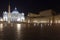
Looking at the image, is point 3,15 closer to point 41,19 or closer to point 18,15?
point 18,15

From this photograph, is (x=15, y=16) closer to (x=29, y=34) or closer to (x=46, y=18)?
(x=46, y=18)

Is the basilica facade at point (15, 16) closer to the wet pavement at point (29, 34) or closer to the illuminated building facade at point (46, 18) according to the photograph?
the illuminated building facade at point (46, 18)

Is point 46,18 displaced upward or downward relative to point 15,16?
downward

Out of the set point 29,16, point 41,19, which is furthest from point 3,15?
point 41,19

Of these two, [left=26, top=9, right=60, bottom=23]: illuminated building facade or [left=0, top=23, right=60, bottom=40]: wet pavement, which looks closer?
[left=0, top=23, right=60, bottom=40]: wet pavement

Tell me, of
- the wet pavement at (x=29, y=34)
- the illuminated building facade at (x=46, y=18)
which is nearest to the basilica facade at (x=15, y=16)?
the illuminated building facade at (x=46, y=18)

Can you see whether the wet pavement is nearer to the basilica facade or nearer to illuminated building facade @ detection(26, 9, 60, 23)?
illuminated building facade @ detection(26, 9, 60, 23)

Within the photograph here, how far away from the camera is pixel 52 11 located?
9931 centimetres

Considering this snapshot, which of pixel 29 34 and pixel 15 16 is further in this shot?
pixel 15 16

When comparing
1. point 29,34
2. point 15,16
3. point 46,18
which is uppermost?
point 15,16

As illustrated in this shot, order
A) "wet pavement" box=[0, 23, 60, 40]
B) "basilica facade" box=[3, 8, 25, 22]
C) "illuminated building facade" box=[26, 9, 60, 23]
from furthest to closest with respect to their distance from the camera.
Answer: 1. "basilica facade" box=[3, 8, 25, 22]
2. "illuminated building facade" box=[26, 9, 60, 23]
3. "wet pavement" box=[0, 23, 60, 40]

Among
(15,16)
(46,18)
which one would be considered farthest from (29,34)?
(15,16)

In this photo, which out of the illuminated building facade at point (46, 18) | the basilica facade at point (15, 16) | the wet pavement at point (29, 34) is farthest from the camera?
the basilica facade at point (15, 16)

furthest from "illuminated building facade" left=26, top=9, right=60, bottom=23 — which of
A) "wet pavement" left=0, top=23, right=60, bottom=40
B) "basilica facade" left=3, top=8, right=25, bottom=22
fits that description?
"wet pavement" left=0, top=23, right=60, bottom=40
